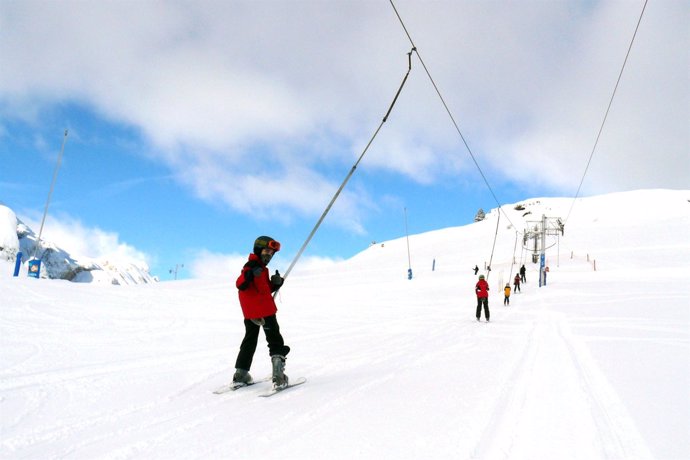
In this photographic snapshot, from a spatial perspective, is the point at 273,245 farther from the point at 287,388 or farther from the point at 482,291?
the point at 482,291

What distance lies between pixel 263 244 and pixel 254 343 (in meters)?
1.20

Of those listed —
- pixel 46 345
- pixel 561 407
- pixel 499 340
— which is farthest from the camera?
pixel 499 340

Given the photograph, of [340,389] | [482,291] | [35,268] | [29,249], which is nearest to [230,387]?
[340,389]

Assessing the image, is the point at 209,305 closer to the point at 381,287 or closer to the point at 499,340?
the point at 499,340

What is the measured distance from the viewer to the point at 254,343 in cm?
466

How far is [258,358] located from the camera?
650 centimetres

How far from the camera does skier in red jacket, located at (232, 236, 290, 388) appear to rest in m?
4.38

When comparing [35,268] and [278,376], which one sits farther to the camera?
[35,268]

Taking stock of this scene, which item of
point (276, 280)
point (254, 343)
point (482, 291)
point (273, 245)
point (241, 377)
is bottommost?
point (241, 377)

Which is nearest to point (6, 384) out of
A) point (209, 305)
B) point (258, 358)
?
point (258, 358)

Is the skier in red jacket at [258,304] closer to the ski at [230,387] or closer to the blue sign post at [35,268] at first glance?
the ski at [230,387]

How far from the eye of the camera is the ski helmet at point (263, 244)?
4531mm

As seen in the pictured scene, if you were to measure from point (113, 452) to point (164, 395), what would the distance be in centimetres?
142

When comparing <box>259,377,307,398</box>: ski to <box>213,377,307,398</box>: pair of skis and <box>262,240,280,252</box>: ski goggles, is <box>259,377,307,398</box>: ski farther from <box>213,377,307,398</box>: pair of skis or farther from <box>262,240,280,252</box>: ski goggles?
<box>262,240,280,252</box>: ski goggles
